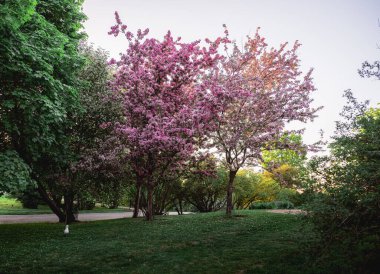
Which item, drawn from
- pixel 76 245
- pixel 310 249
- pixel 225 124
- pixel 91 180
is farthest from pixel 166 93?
pixel 310 249

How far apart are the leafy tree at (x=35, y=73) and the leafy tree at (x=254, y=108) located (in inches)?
390

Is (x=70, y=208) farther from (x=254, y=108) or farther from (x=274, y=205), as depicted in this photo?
(x=274, y=205)

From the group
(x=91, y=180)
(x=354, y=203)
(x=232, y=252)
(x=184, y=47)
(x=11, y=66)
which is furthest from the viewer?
(x=91, y=180)

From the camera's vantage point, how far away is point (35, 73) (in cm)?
1417

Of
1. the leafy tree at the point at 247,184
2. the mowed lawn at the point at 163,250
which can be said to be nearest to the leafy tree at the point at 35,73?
the mowed lawn at the point at 163,250

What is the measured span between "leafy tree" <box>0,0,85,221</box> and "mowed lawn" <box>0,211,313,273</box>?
4514 millimetres

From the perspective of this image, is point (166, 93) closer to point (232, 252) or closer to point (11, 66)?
point (11, 66)

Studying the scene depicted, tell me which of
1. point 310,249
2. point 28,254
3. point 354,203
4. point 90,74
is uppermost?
point 90,74

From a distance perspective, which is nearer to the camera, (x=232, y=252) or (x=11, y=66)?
(x=232, y=252)

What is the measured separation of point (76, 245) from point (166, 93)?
11.3 meters

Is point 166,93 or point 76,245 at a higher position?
point 166,93

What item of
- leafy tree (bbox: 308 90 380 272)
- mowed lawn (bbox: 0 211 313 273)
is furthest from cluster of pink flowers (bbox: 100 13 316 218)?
leafy tree (bbox: 308 90 380 272)

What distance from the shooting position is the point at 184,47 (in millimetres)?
20531

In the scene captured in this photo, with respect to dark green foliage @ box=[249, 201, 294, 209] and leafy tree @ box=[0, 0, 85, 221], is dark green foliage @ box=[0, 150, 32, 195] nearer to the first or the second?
leafy tree @ box=[0, 0, 85, 221]
